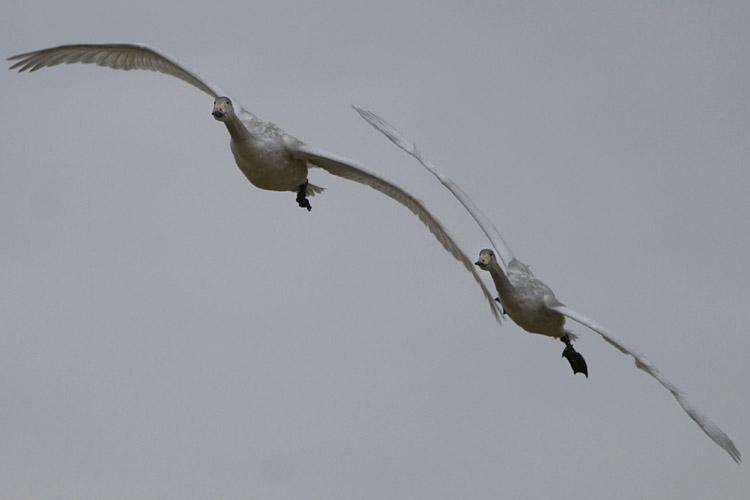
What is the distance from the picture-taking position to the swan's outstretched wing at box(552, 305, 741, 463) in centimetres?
2094

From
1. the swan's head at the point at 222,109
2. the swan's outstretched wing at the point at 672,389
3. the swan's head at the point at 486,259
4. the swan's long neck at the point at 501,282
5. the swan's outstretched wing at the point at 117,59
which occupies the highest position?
the swan's outstretched wing at the point at 117,59

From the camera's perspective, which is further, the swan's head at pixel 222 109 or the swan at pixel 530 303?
the swan's head at pixel 222 109

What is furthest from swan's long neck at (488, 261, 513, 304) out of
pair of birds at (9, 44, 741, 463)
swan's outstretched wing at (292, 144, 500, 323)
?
swan's outstretched wing at (292, 144, 500, 323)

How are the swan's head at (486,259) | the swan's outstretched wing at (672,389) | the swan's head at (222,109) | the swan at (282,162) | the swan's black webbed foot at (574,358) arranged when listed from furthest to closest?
the swan's black webbed foot at (574,358) → the swan's head at (486,259) → the swan at (282,162) → the swan's head at (222,109) → the swan's outstretched wing at (672,389)

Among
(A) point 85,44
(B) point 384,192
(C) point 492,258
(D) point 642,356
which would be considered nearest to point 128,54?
(A) point 85,44

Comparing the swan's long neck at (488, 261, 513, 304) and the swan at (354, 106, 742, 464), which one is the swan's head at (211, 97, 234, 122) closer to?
the swan at (354, 106, 742, 464)

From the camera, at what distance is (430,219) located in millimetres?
23484

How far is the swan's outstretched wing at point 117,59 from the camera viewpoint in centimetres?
2492

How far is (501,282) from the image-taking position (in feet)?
78.0

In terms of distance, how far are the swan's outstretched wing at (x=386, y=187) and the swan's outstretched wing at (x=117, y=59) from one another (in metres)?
2.05

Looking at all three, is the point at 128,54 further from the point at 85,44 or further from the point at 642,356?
the point at 642,356

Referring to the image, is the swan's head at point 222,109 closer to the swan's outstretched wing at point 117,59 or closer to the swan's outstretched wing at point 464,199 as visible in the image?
the swan's outstretched wing at point 117,59

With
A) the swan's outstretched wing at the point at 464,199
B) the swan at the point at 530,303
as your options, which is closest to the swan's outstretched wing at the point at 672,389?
the swan at the point at 530,303

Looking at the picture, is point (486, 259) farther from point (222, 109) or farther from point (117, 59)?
point (117, 59)
